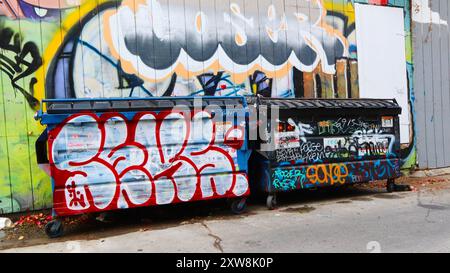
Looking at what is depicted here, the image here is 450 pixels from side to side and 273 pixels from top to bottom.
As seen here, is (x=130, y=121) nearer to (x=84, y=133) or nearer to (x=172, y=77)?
(x=84, y=133)

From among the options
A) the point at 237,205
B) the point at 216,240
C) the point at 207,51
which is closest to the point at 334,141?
the point at 237,205

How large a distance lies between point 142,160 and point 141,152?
0.12 m

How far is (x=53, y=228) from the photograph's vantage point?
6.02 meters

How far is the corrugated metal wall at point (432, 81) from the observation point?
11.4 metres

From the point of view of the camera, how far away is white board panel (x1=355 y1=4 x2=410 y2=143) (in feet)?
35.2

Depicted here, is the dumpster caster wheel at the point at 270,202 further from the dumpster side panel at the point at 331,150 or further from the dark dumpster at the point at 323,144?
the dumpster side panel at the point at 331,150

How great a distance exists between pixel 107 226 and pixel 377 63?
309 inches

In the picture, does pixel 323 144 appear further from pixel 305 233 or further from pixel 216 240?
pixel 216 240

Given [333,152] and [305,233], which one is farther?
[333,152]

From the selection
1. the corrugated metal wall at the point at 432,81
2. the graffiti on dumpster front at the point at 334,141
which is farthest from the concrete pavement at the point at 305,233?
the corrugated metal wall at the point at 432,81

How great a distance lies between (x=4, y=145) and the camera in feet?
23.4

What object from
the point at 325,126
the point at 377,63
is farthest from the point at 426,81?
the point at 325,126

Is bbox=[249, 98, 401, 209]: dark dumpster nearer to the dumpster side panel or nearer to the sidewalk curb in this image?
the dumpster side panel

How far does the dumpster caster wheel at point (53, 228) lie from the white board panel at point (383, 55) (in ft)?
25.3
